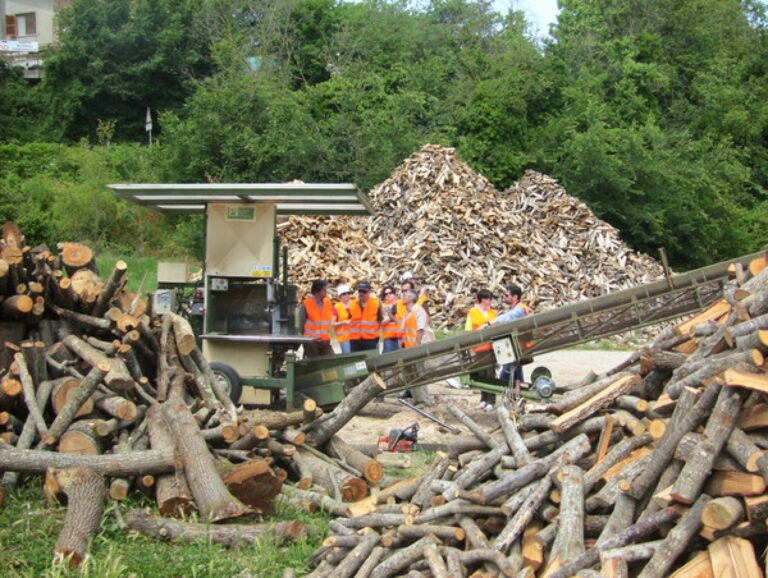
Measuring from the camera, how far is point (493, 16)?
54.5m

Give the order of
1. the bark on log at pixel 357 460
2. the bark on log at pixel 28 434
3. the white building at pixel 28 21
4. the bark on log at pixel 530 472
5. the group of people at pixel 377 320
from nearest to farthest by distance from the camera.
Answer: the bark on log at pixel 530 472 → the bark on log at pixel 28 434 → the bark on log at pixel 357 460 → the group of people at pixel 377 320 → the white building at pixel 28 21

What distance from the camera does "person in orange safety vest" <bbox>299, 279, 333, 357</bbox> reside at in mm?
13867

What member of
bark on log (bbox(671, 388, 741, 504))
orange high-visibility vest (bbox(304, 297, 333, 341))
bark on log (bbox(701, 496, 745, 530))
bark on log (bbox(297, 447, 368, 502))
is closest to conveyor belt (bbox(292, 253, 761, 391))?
orange high-visibility vest (bbox(304, 297, 333, 341))

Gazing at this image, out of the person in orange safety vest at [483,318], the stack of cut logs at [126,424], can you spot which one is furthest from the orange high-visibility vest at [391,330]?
the stack of cut logs at [126,424]

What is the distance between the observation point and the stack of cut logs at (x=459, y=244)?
1025 inches

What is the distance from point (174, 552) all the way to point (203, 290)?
275 inches

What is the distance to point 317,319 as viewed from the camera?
46.0 feet

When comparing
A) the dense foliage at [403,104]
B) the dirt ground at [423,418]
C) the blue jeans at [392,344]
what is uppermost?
the dense foliage at [403,104]

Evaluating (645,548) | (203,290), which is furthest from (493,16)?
(645,548)

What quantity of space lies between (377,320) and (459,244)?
39.7 ft

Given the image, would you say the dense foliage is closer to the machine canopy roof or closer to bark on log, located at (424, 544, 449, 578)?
the machine canopy roof

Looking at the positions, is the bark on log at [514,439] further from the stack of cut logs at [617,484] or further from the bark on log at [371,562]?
the bark on log at [371,562]

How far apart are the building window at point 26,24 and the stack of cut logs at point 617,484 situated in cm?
5312

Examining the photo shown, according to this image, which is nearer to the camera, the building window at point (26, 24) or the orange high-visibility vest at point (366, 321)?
the orange high-visibility vest at point (366, 321)
